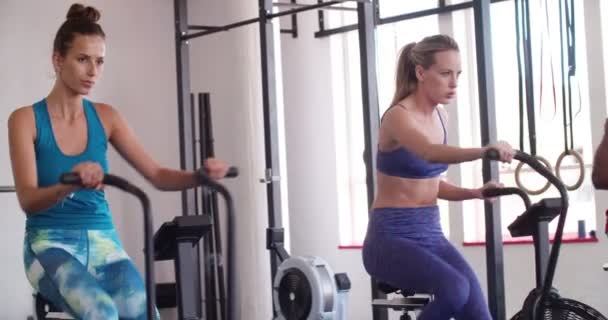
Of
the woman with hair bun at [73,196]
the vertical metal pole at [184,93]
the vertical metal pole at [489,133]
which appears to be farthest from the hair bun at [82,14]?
the vertical metal pole at [184,93]

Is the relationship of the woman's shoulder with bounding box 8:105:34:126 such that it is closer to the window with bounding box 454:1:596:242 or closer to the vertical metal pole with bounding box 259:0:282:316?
the vertical metal pole with bounding box 259:0:282:316

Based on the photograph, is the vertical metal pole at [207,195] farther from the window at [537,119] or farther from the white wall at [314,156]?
the window at [537,119]

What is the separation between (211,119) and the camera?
655 cm

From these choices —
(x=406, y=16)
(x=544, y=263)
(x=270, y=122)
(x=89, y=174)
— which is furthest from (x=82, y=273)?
(x=406, y=16)

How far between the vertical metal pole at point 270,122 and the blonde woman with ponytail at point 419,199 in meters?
2.07

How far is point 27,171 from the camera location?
265cm

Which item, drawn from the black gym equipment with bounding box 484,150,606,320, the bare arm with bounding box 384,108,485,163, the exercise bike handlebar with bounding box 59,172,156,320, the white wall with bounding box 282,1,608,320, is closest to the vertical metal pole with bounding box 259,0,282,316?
the white wall with bounding box 282,1,608,320

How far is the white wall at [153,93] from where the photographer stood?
19.9 feet

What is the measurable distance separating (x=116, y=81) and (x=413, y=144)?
4067 mm

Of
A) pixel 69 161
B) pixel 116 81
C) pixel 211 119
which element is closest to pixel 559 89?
pixel 211 119

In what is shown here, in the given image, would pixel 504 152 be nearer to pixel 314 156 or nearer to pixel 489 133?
pixel 489 133

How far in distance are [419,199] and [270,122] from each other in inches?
87.5

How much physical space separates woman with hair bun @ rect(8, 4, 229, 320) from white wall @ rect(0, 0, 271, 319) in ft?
10.6

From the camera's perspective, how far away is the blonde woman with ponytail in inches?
127
